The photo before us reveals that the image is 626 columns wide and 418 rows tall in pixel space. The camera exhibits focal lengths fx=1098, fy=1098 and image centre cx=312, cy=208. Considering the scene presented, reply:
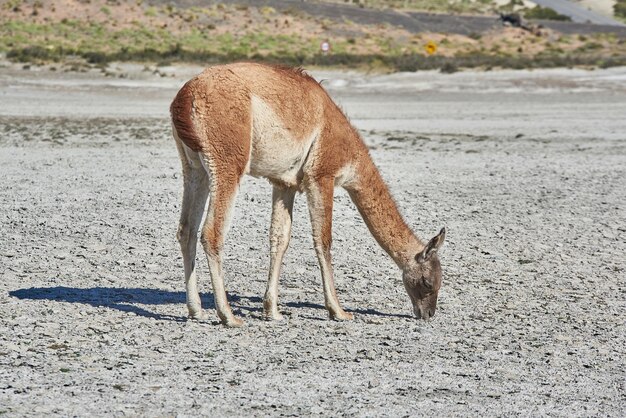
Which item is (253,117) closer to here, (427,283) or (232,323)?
(232,323)

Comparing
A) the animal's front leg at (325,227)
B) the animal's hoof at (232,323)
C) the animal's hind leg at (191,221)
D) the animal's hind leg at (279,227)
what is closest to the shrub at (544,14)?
the animal's hind leg at (279,227)

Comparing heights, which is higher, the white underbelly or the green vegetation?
the white underbelly

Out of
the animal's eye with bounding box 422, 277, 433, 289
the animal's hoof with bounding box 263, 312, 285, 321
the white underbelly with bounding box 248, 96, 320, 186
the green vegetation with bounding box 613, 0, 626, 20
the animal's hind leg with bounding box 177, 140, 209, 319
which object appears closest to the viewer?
the white underbelly with bounding box 248, 96, 320, 186

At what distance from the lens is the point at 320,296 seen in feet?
32.2

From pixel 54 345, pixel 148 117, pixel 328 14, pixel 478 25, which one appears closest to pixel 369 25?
pixel 328 14

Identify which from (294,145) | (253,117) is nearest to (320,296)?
(294,145)

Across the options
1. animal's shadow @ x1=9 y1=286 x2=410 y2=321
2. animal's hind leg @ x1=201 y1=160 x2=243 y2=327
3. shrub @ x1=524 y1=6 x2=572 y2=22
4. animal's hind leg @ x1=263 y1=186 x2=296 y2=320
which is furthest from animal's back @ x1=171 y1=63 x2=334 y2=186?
shrub @ x1=524 y1=6 x2=572 y2=22

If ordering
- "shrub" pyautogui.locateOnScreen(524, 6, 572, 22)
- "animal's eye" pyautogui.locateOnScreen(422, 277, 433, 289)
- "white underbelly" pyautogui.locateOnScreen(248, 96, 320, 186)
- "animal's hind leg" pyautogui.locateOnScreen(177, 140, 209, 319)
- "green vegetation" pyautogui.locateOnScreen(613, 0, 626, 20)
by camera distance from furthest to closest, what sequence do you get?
"green vegetation" pyautogui.locateOnScreen(613, 0, 626, 20) → "shrub" pyautogui.locateOnScreen(524, 6, 572, 22) → "animal's eye" pyautogui.locateOnScreen(422, 277, 433, 289) → "animal's hind leg" pyautogui.locateOnScreen(177, 140, 209, 319) → "white underbelly" pyautogui.locateOnScreen(248, 96, 320, 186)

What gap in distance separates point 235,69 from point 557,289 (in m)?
3.85

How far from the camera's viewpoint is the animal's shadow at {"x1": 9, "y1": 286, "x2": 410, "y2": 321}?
29.7ft

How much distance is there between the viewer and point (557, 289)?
33.5 feet

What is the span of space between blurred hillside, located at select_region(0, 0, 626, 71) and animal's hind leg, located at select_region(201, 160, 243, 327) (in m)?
31.3

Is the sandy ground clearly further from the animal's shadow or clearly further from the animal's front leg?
the animal's front leg

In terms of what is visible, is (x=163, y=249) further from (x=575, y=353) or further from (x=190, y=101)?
(x=575, y=353)
